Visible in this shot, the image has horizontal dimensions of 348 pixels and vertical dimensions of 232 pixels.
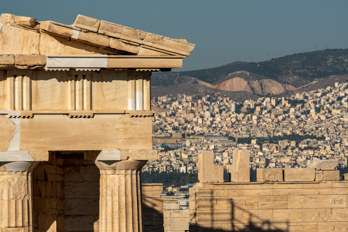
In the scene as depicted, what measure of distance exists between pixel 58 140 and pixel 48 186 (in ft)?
19.5

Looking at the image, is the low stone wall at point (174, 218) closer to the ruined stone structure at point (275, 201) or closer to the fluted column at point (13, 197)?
the ruined stone structure at point (275, 201)

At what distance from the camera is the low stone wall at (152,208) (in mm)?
36781

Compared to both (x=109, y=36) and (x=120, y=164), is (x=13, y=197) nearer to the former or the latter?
(x=120, y=164)

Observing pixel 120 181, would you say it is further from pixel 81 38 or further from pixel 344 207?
pixel 344 207

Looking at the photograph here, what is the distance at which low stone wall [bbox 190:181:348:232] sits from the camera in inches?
1455

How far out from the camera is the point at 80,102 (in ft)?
78.8

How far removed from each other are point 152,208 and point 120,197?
41.5ft

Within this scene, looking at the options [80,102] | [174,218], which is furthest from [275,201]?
[80,102]

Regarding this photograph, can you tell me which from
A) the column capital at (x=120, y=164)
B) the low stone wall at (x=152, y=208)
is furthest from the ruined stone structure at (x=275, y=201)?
the column capital at (x=120, y=164)

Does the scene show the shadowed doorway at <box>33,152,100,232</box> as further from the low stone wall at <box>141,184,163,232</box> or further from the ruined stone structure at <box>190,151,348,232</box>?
the ruined stone structure at <box>190,151,348,232</box>

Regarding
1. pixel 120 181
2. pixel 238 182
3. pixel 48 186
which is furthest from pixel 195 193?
pixel 120 181

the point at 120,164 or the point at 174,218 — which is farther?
the point at 174,218

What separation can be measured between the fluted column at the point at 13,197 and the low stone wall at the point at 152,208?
13053 mm

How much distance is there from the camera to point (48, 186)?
29656 mm
